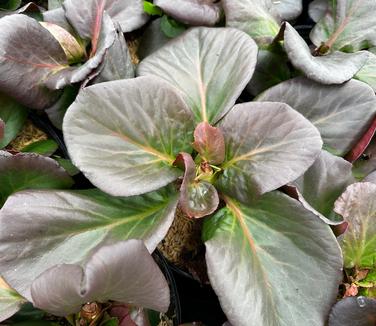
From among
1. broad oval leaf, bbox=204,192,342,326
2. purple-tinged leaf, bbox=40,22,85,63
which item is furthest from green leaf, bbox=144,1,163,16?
Result: broad oval leaf, bbox=204,192,342,326

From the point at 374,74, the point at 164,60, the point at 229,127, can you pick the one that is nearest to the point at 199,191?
the point at 229,127

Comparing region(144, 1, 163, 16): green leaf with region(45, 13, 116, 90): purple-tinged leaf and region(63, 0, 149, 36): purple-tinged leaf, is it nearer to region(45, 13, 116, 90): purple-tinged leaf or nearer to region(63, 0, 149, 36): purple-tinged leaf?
region(63, 0, 149, 36): purple-tinged leaf

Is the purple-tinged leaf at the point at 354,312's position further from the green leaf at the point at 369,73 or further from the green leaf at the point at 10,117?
the green leaf at the point at 10,117

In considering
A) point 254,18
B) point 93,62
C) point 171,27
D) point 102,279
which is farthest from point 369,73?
point 102,279

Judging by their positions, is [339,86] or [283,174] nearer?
[283,174]

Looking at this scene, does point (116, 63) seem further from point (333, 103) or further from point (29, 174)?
point (333, 103)

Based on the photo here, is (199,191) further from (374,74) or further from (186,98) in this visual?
(374,74)

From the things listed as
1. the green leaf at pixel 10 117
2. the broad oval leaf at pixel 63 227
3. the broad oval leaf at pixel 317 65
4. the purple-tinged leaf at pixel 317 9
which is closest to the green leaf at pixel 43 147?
the green leaf at pixel 10 117
